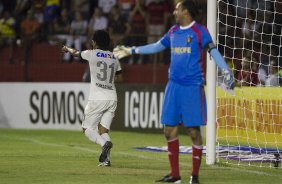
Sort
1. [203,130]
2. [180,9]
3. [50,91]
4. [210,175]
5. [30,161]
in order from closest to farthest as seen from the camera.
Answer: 1. [180,9]
2. [210,175]
3. [30,161]
4. [203,130]
5. [50,91]

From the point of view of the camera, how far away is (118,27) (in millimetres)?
24406

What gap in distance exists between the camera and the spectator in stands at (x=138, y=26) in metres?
24.2

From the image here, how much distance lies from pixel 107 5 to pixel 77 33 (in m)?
1.48

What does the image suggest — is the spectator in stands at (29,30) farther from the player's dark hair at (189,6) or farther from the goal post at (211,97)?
the player's dark hair at (189,6)

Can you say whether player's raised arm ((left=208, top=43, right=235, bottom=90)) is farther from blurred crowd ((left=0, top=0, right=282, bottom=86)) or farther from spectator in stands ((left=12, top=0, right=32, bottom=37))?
spectator in stands ((left=12, top=0, right=32, bottom=37))

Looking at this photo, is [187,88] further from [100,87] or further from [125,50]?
[100,87]

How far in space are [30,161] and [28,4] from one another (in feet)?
44.8

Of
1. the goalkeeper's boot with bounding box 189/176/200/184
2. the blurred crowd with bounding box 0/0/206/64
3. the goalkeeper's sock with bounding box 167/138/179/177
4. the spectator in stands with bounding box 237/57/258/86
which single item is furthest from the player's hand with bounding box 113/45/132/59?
the blurred crowd with bounding box 0/0/206/64

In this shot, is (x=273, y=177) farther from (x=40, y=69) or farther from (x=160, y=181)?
(x=40, y=69)

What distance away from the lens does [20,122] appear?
23734 millimetres

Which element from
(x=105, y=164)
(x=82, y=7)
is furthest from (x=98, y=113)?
(x=82, y=7)

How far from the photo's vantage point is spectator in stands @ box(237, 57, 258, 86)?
17.3 m

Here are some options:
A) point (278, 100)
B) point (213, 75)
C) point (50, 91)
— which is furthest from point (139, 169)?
point (50, 91)

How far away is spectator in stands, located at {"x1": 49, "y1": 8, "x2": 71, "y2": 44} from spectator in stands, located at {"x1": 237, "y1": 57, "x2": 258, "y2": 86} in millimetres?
8172
